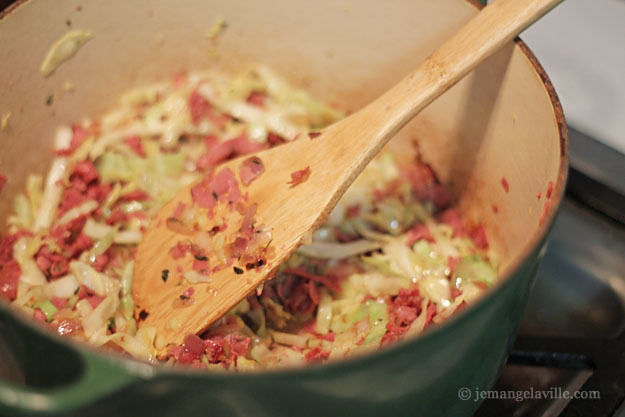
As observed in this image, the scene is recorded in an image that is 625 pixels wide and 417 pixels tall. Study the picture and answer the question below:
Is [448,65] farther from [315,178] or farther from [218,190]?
[218,190]

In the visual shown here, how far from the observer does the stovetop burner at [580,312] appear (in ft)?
3.88

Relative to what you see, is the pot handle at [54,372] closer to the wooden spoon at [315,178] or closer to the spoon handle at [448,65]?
the wooden spoon at [315,178]

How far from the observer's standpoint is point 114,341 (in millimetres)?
1216

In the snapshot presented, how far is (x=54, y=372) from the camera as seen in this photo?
0.78 m

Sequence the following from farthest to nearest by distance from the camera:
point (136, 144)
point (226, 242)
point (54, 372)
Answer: point (136, 144) < point (226, 242) < point (54, 372)

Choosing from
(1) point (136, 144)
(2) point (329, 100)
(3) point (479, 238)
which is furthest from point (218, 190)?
(3) point (479, 238)

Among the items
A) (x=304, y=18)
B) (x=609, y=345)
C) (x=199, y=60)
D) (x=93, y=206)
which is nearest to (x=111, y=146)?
(x=93, y=206)

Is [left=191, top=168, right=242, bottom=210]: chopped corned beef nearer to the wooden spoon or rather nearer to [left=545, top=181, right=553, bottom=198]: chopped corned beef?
the wooden spoon

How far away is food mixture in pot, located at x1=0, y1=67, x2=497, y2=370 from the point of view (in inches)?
51.2

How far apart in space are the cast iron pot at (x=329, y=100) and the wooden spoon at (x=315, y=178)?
9 centimetres

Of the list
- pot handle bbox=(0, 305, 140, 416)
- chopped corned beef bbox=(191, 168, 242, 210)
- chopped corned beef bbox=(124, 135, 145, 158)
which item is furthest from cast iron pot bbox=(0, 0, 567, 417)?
chopped corned beef bbox=(191, 168, 242, 210)

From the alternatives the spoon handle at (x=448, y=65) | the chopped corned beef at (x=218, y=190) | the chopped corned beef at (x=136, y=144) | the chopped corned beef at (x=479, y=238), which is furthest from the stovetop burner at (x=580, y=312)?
the chopped corned beef at (x=136, y=144)

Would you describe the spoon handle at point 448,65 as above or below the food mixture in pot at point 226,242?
above

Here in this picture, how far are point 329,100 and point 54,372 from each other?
1187 mm
